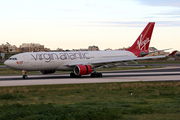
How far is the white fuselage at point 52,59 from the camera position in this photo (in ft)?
134

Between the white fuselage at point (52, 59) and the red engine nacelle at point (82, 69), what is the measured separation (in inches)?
66.1

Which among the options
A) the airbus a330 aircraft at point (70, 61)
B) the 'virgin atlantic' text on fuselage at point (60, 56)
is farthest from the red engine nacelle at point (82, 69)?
the 'virgin atlantic' text on fuselage at point (60, 56)

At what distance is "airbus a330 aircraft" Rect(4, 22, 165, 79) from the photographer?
41219 millimetres

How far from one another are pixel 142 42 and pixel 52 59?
1890cm

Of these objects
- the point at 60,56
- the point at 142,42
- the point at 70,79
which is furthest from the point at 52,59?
the point at 142,42

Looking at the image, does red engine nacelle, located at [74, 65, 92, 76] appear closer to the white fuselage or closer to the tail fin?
the white fuselage

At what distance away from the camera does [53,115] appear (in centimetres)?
1438

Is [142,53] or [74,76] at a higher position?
[142,53]

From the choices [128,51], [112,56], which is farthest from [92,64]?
[128,51]

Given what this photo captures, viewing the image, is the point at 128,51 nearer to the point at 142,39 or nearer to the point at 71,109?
the point at 142,39

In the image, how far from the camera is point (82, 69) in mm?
41625

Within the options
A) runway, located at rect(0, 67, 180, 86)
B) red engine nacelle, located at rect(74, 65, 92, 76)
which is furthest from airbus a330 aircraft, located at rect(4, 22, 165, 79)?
runway, located at rect(0, 67, 180, 86)

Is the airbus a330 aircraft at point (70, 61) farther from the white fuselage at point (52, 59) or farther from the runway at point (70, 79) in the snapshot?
the runway at point (70, 79)

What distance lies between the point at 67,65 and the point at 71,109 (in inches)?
1120
